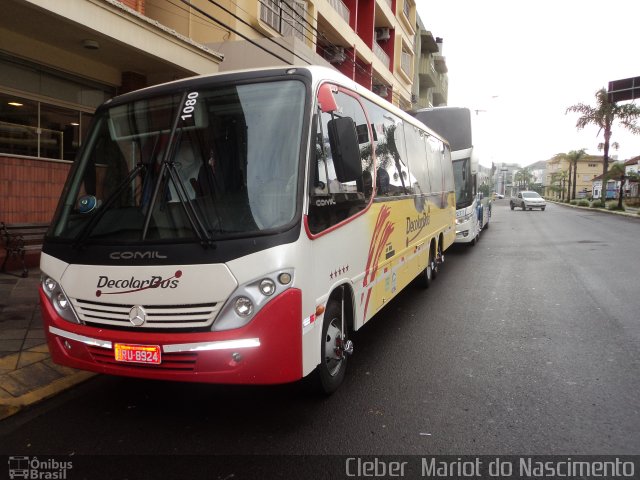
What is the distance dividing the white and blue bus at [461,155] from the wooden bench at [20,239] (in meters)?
10.1

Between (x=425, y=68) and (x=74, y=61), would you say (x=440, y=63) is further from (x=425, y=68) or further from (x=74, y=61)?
(x=74, y=61)

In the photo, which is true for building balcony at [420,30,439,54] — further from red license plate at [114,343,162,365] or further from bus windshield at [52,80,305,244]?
red license plate at [114,343,162,365]

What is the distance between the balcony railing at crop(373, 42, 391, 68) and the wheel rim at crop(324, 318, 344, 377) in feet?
74.6

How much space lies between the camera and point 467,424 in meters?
3.57

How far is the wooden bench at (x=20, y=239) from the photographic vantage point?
8.27 metres

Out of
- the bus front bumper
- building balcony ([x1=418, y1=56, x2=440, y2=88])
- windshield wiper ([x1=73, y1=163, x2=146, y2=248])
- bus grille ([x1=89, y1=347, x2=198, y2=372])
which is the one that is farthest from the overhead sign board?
bus grille ([x1=89, y1=347, x2=198, y2=372])

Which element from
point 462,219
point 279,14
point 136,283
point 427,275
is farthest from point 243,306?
point 279,14

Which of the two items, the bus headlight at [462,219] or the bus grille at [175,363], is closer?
the bus grille at [175,363]

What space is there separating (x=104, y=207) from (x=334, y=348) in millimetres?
2128

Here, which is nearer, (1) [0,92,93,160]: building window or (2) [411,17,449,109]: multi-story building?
(1) [0,92,93,160]: building window

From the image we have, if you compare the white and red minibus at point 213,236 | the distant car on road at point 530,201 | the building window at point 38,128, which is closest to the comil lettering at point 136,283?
the white and red minibus at point 213,236

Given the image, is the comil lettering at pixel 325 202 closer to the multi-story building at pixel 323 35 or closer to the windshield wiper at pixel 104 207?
the windshield wiper at pixel 104 207

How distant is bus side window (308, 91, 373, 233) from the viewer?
12.2ft

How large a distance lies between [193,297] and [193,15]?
37.8 feet
